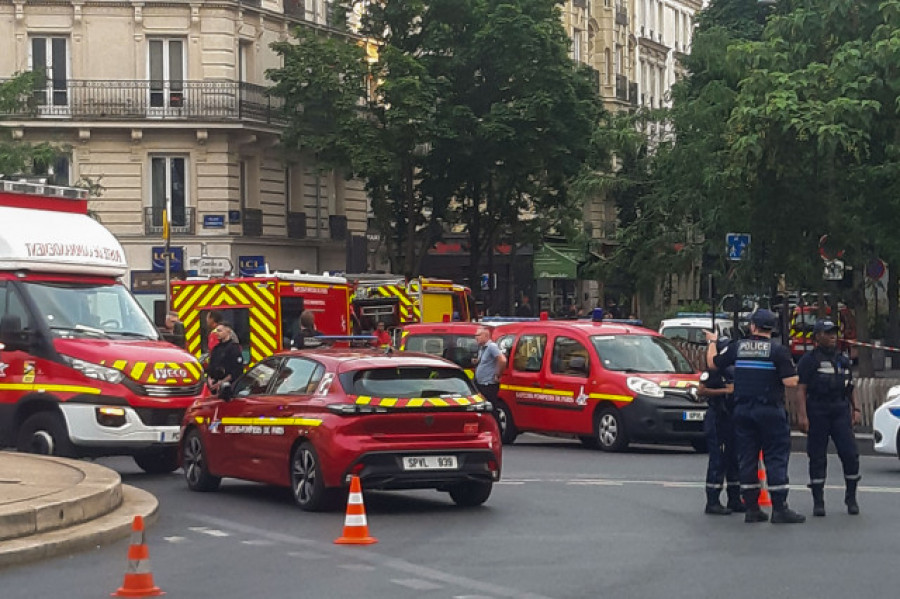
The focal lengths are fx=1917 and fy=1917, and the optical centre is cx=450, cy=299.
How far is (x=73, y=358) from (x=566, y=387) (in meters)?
7.64

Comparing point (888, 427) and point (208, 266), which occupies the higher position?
point (208, 266)

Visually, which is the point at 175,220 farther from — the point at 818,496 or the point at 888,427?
the point at 818,496

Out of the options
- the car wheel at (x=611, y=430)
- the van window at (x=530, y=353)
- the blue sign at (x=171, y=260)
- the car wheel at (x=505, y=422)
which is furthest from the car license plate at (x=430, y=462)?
the blue sign at (x=171, y=260)

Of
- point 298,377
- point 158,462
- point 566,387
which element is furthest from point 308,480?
point 566,387

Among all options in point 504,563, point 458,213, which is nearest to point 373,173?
point 458,213

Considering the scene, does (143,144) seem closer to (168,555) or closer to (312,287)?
(312,287)

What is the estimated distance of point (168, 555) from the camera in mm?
13719

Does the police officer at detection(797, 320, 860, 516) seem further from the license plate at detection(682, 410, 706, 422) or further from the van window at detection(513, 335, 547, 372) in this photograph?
the van window at detection(513, 335, 547, 372)

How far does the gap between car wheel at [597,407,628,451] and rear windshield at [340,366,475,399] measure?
306 inches

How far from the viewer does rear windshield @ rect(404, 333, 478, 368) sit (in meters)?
28.2

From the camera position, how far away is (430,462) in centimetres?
1641

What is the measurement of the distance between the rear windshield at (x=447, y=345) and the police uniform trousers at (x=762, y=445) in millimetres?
12487

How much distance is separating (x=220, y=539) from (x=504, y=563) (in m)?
2.72

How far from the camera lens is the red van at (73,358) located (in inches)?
784
